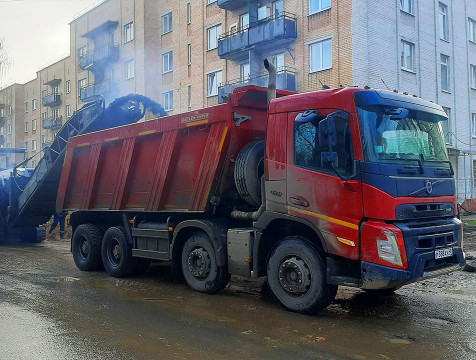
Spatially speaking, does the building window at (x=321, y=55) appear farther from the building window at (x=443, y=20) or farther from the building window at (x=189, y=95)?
the building window at (x=189, y=95)

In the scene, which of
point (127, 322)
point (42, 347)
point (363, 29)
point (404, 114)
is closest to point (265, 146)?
point (404, 114)

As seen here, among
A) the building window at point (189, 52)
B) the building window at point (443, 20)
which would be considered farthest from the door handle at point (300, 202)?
the building window at point (189, 52)

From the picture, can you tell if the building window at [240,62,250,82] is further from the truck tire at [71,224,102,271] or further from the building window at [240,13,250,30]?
the truck tire at [71,224,102,271]

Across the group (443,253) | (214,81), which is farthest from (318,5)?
(443,253)

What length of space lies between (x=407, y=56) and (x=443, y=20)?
5.16 metres

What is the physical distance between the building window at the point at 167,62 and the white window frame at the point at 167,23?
5.19 ft

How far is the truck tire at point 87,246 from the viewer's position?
10.0 metres

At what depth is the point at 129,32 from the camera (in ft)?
120

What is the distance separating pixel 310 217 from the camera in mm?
6062

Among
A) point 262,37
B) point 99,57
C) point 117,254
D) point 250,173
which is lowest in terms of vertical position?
point 117,254

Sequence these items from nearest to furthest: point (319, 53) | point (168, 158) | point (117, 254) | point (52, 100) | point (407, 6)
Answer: point (168, 158)
point (117, 254)
point (319, 53)
point (407, 6)
point (52, 100)

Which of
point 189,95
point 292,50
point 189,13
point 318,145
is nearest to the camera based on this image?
point 318,145

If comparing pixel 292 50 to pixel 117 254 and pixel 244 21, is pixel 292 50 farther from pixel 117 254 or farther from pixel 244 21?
pixel 117 254

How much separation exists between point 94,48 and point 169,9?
9.67 meters
